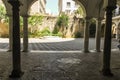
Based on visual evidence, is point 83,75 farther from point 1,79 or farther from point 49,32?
point 49,32

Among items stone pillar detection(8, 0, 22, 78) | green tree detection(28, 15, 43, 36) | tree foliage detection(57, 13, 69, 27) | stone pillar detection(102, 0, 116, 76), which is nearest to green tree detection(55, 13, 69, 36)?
tree foliage detection(57, 13, 69, 27)

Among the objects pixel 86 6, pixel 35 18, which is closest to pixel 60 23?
pixel 35 18

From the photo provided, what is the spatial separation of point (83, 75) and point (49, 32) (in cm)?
2470

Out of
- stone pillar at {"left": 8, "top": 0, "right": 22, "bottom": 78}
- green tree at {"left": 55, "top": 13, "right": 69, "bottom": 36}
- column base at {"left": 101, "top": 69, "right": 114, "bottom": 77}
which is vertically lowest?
column base at {"left": 101, "top": 69, "right": 114, "bottom": 77}

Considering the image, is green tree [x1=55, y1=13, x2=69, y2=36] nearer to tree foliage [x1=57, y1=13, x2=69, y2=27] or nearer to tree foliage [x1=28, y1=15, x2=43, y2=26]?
tree foliage [x1=57, y1=13, x2=69, y2=27]

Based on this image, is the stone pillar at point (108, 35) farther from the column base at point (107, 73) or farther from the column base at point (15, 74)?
the column base at point (15, 74)

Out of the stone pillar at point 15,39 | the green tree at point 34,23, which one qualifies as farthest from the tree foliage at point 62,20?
the stone pillar at point 15,39

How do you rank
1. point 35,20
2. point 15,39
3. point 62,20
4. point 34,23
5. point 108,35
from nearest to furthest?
point 15,39
point 108,35
point 34,23
point 35,20
point 62,20

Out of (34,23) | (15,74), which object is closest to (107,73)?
(15,74)

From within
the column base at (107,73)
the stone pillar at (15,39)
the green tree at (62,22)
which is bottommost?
the column base at (107,73)

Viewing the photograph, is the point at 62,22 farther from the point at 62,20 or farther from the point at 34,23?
the point at 34,23

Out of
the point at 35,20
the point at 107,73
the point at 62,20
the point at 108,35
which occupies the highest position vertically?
the point at 62,20

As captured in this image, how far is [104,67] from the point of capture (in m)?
7.21

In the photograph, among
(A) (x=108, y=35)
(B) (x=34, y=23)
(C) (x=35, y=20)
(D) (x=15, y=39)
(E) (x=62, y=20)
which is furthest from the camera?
(E) (x=62, y=20)
